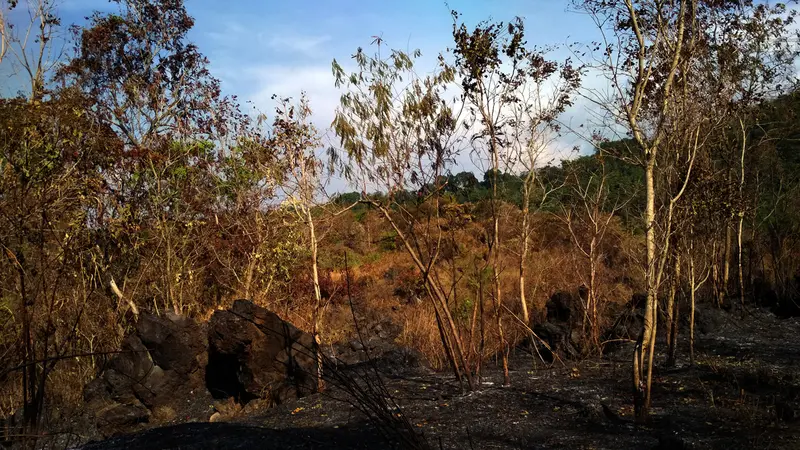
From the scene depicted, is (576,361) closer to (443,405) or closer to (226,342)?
(443,405)

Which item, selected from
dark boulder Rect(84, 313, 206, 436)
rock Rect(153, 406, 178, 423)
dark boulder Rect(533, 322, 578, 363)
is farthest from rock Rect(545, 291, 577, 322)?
rock Rect(153, 406, 178, 423)

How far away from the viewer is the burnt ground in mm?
5051

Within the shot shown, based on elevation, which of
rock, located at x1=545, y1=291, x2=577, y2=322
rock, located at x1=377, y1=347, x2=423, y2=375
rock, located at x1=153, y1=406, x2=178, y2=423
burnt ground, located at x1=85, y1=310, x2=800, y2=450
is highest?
rock, located at x1=545, y1=291, x2=577, y2=322

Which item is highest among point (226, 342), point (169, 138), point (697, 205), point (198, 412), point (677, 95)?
point (169, 138)

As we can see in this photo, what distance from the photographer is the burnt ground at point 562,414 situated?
16.6 ft

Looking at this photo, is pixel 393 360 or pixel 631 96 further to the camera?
pixel 393 360

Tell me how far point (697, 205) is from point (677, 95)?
127cm

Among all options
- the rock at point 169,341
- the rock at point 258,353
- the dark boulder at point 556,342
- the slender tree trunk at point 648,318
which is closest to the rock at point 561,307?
the dark boulder at point 556,342

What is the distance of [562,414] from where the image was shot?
19.2ft

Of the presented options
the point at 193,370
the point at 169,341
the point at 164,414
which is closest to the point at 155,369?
the point at 169,341

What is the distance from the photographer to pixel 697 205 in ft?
22.5

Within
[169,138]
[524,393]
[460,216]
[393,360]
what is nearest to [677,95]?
[460,216]

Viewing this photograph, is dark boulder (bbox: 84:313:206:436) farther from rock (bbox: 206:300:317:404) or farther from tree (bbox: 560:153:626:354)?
tree (bbox: 560:153:626:354)

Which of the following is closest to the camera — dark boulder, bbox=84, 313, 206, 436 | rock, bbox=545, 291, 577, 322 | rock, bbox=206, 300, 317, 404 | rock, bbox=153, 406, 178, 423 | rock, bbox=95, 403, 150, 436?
rock, bbox=95, 403, 150, 436
